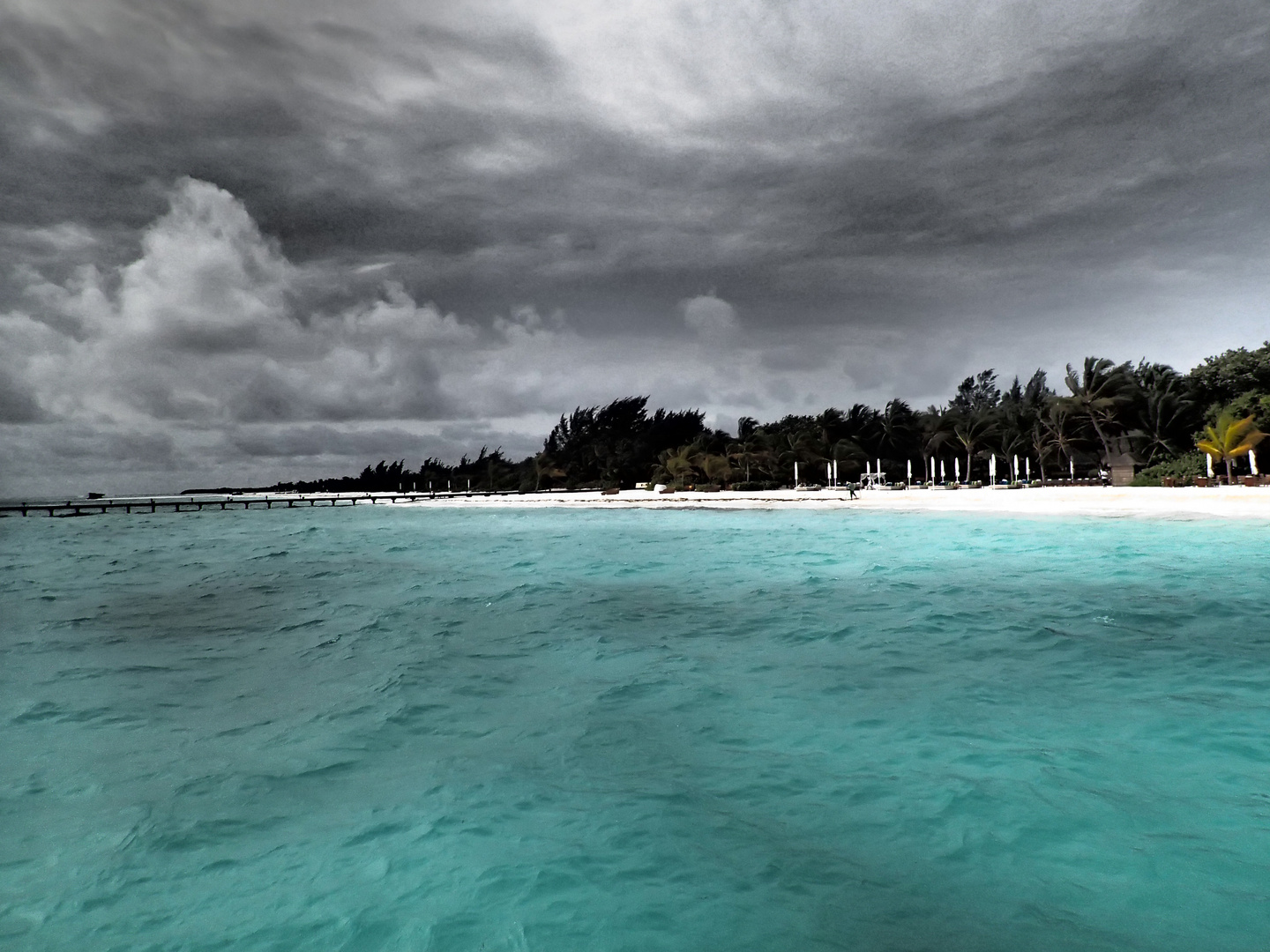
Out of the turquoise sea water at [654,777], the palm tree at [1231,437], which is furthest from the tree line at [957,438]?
the turquoise sea water at [654,777]

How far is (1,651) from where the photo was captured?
33.7 ft

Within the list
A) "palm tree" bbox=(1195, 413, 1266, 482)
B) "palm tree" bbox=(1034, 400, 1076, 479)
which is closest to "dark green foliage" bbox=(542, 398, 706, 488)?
"palm tree" bbox=(1034, 400, 1076, 479)

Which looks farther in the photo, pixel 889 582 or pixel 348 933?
pixel 889 582

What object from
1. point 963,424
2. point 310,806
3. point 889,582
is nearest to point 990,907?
point 310,806

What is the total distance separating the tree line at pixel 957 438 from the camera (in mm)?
36812

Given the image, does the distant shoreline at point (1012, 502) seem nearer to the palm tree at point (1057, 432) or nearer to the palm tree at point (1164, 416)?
the palm tree at point (1057, 432)

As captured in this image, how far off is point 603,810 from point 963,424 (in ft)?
169

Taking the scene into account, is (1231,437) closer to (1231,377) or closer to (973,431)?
(1231,377)

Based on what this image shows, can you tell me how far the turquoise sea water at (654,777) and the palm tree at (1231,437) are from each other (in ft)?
76.9

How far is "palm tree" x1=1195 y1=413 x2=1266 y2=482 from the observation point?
99.6ft

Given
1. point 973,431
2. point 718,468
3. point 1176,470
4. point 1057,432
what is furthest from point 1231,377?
point 718,468

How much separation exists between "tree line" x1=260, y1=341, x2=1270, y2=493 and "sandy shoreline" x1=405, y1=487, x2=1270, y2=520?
16.5 ft

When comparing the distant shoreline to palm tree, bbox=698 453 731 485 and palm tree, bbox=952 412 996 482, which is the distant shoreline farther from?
palm tree, bbox=952 412 996 482

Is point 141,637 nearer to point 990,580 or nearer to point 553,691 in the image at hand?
point 553,691
